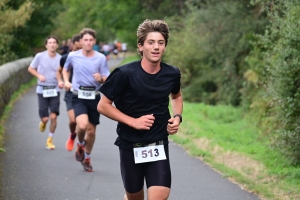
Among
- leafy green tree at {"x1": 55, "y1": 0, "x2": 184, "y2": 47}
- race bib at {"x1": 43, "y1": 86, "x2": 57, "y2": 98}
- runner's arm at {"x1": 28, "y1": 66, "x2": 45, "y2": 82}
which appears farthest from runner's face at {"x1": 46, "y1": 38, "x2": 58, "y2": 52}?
leafy green tree at {"x1": 55, "y1": 0, "x2": 184, "y2": 47}

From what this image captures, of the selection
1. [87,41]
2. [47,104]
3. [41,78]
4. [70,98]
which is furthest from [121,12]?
[87,41]

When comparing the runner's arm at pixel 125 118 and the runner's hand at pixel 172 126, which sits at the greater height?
the runner's arm at pixel 125 118

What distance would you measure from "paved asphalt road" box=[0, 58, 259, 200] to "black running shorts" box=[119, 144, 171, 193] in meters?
2.70

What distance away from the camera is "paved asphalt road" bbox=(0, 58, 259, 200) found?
877 centimetres

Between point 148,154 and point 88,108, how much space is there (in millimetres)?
4586

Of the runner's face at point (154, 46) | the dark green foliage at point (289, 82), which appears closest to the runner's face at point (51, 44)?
the dark green foliage at point (289, 82)

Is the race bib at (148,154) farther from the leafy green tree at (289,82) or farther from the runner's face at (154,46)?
the leafy green tree at (289,82)

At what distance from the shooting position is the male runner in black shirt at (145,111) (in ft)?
19.0

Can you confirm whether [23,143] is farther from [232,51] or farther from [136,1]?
[136,1]

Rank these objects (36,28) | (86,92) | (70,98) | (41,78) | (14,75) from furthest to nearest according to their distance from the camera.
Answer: (36,28) → (14,75) → (41,78) → (70,98) → (86,92)

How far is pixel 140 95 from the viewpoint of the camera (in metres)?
5.84

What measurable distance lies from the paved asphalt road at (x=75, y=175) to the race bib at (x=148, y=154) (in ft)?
9.40

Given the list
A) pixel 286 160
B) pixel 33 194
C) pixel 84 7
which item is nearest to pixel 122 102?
pixel 33 194

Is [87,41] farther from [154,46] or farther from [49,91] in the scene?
[154,46]
